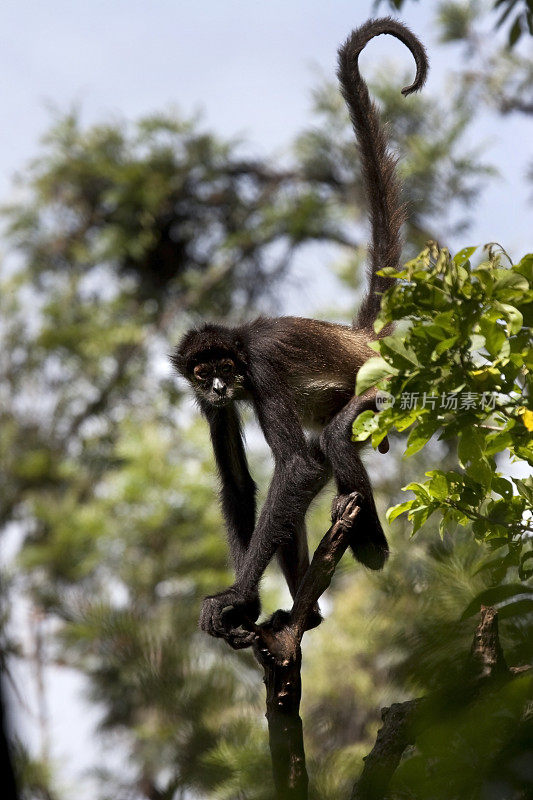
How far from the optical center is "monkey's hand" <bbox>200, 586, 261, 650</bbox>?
380 cm

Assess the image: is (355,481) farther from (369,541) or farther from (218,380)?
(218,380)

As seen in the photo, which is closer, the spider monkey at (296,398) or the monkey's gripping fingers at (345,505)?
the monkey's gripping fingers at (345,505)

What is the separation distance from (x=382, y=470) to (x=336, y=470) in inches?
251

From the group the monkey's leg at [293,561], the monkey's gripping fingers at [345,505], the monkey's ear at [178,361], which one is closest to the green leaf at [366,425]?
the monkey's gripping fingers at [345,505]

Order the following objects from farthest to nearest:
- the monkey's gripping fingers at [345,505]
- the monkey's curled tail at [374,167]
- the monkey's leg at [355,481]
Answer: the monkey's curled tail at [374,167]
the monkey's leg at [355,481]
the monkey's gripping fingers at [345,505]

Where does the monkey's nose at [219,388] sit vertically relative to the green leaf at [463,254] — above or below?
above

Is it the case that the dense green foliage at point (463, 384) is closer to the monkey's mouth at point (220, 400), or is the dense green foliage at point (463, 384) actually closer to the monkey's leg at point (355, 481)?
the monkey's leg at point (355, 481)

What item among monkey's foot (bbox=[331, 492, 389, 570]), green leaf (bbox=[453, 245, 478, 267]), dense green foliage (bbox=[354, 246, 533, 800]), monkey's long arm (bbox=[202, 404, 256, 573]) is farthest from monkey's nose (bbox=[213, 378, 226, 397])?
green leaf (bbox=[453, 245, 478, 267])

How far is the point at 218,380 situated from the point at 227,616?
1.40 metres

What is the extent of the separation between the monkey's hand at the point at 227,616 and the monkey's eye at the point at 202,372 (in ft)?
4.23

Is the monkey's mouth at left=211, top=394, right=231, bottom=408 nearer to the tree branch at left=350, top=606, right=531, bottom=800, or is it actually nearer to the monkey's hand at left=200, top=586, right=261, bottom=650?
the monkey's hand at left=200, top=586, right=261, bottom=650

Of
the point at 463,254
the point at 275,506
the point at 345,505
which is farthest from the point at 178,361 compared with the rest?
the point at 463,254

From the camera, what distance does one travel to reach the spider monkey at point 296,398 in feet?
13.5

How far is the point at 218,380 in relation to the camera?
4.82 m
